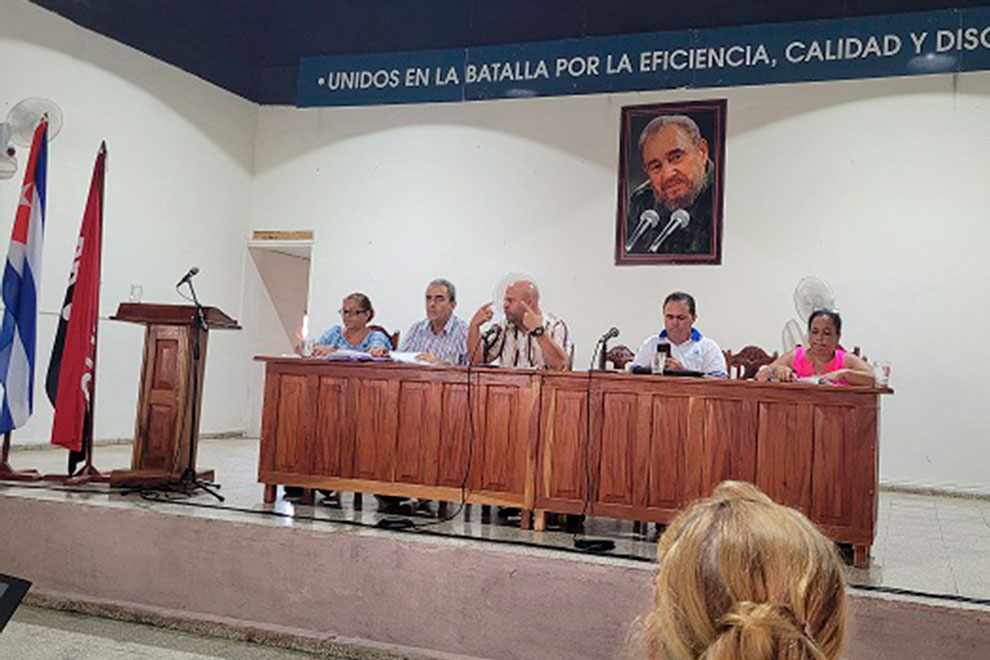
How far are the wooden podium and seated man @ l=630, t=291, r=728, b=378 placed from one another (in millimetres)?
2251

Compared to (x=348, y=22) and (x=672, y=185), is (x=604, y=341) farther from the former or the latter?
(x=348, y=22)

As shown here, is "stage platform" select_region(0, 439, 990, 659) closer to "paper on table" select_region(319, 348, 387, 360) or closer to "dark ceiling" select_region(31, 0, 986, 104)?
"paper on table" select_region(319, 348, 387, 360)

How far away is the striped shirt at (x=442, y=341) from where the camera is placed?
497cm

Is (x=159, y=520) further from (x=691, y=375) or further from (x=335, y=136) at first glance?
(x=335, y=136)

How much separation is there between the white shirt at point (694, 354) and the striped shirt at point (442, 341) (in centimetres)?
101

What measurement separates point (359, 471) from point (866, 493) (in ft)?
7.37

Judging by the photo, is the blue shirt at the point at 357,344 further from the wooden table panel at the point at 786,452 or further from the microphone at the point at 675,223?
the microphone at the point at 675,223

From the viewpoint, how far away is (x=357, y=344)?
201 inches

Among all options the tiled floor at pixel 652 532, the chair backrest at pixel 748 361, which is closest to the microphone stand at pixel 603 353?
the tiled floor at pixel 652 532

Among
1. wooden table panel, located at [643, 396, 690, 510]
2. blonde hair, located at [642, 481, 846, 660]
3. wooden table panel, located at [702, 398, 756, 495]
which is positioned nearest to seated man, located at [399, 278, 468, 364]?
wooden table panel, located at [643, 396, 690, 510]

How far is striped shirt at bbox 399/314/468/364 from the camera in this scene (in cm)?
497

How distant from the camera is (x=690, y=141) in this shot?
6.80m

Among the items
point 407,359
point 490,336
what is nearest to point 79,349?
point 407,359

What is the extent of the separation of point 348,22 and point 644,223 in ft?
10.1
